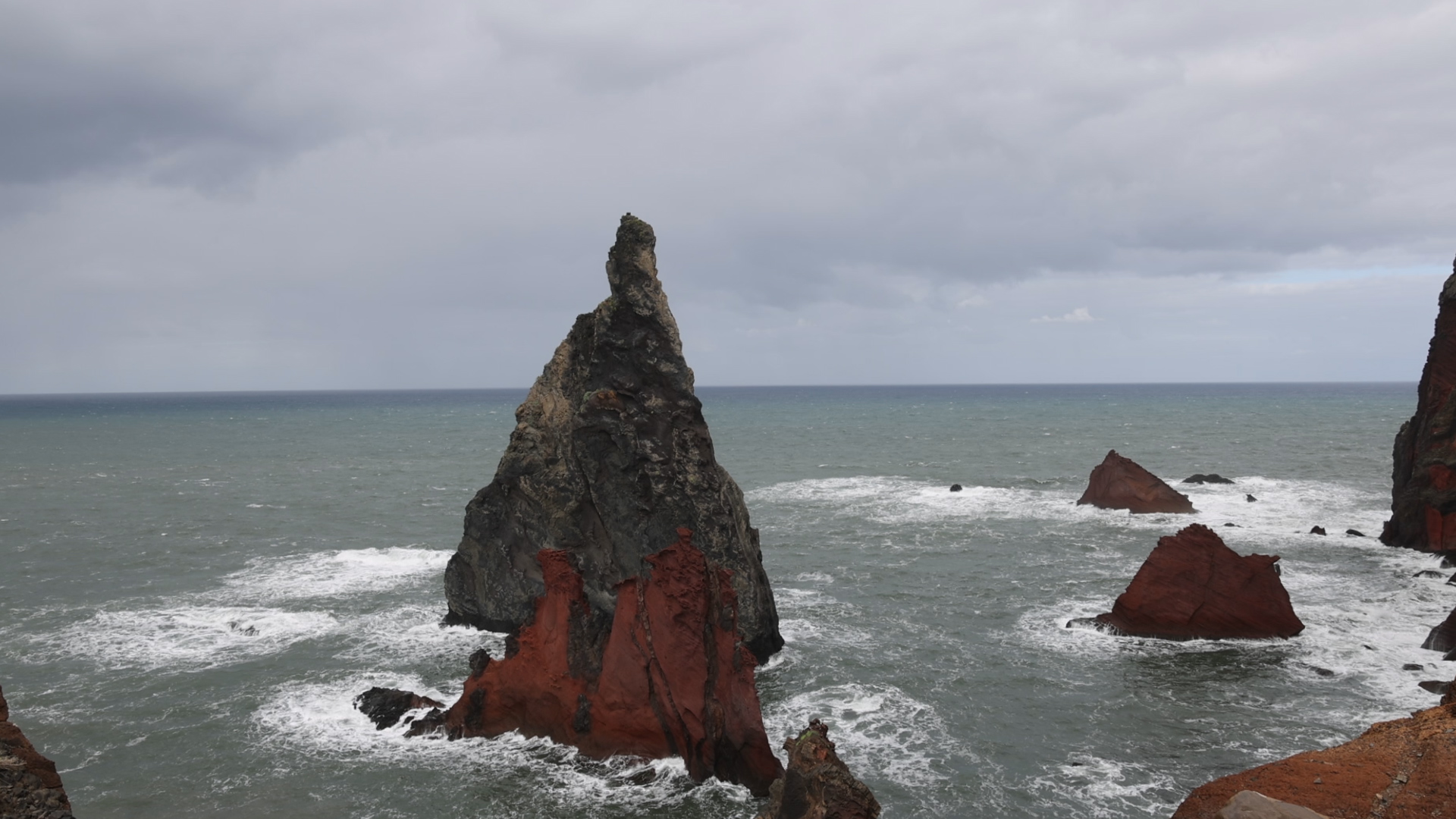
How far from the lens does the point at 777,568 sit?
129 ft

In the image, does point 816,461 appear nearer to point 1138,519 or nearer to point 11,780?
point 1138,519

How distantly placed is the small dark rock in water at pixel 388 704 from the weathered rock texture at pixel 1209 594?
2177 centimetres

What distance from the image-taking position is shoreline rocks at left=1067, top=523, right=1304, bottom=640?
2861 cm

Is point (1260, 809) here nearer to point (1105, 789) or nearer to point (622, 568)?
point (1105, 789)

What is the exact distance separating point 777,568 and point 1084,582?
40.5 feet

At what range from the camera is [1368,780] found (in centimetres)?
1302

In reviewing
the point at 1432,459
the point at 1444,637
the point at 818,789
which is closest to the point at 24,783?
the point at 818,789

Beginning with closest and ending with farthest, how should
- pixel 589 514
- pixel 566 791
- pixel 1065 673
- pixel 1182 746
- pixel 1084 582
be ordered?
1. pixel 566 791
2. pixel 1182 746
3. pixel 1065 673
4. pixel 589 514
5. pixel 1084 582

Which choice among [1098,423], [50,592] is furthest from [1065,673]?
[1098,423]

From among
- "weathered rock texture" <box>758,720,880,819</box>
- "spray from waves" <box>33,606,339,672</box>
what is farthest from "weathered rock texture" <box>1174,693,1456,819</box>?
"spray from waves" <box>33,606,339,672</box>

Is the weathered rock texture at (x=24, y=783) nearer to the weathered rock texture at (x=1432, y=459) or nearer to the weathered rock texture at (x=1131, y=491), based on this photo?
the weathered rock texture at (x=1432, y=459)

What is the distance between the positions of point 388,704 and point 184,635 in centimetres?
1158

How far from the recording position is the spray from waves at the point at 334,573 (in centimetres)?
3644

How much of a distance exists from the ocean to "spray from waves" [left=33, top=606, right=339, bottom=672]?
0.48 ft
